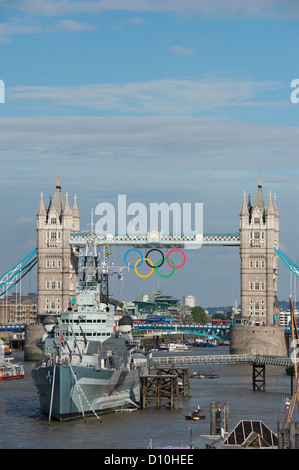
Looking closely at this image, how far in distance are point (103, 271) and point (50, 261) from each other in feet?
231

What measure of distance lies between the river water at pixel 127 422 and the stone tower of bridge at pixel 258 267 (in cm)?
5350

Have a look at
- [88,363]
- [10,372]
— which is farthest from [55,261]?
[88,363]

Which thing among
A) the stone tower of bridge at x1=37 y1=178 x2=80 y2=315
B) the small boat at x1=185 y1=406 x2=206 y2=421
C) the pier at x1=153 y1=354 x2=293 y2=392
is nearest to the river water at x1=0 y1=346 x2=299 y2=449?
the small boat at x1=185 y1=406 x2=206 y2=421

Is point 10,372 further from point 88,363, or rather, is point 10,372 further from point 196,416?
point 196,416

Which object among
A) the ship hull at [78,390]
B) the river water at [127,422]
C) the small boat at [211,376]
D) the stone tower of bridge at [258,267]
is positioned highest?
the stone tower of bridge at [258,267]

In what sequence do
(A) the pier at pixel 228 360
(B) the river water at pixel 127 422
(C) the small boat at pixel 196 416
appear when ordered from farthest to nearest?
(A) the pier at pixel 228 360, (C) the small boat at pixel 196 416, (B) the river water at pixel 127 422

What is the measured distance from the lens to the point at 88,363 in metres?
59.4

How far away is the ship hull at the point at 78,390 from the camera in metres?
55.8

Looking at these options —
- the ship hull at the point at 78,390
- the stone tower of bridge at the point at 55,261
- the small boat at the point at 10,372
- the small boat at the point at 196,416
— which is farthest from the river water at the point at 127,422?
the stone tower of bridge at the point at 55,261

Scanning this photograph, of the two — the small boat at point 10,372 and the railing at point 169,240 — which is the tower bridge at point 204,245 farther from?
the small boat at point 10,372

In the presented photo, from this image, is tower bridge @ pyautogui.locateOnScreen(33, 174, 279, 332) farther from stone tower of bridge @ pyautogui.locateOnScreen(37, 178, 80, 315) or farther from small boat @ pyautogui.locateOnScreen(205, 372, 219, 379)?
small boat @ pyautogui.locateOnScreen(205, 372, 219, 379)

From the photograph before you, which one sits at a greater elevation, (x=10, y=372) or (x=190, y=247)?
(x=190, y=247)

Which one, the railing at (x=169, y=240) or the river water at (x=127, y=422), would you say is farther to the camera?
the railing at (x=169, y=240)

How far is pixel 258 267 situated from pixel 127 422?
8140cm
